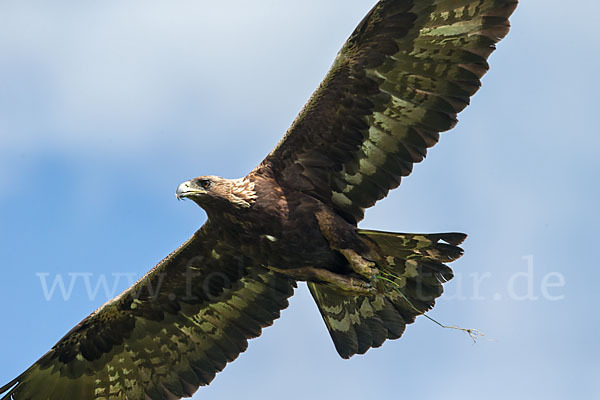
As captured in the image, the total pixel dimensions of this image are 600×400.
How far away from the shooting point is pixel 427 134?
11055 mm

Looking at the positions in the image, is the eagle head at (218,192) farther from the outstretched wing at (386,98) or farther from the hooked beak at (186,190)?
the outstretched wing at (386,98)

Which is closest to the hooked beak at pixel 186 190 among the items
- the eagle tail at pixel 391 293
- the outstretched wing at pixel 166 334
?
the outstretched wing at pixel 166 334

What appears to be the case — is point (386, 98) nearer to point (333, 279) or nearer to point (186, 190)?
point (333, 279)

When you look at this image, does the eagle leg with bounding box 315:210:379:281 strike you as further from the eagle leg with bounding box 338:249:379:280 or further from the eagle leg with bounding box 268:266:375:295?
the eagle leg with bounding box 268:266:375:295

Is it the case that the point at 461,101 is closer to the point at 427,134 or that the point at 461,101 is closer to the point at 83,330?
the point at 427,134

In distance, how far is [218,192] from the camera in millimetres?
11016

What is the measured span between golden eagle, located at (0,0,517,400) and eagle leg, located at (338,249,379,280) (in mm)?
14

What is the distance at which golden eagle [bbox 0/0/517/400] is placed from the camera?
35.5 ft

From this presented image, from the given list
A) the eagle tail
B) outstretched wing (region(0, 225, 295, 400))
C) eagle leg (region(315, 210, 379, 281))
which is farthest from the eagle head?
the eagle tail

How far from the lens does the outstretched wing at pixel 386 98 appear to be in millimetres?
10703

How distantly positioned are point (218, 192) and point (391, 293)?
2.36 metres

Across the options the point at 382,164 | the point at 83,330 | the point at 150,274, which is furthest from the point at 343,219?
the point at 83,330

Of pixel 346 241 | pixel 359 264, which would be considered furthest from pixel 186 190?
pixel 359 264

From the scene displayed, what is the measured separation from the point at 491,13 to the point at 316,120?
2.22 metres
